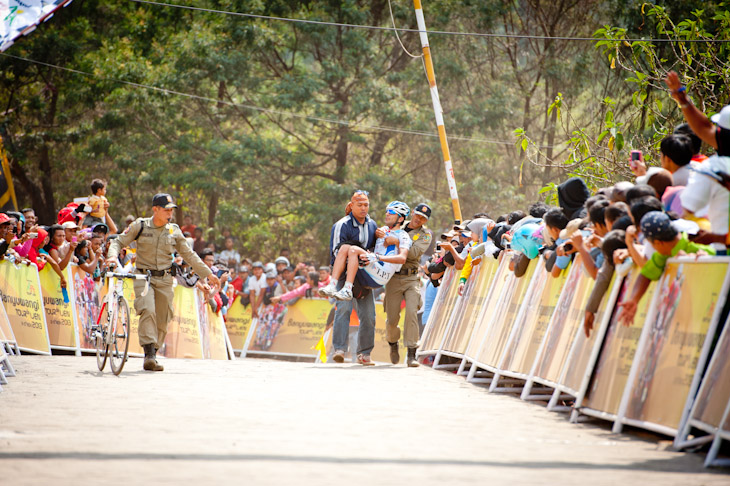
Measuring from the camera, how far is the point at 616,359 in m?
7.97

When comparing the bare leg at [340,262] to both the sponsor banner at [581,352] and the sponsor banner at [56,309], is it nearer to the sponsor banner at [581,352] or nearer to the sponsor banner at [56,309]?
the sponsor banner at [56,309]

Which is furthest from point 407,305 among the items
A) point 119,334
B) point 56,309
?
point 56,309

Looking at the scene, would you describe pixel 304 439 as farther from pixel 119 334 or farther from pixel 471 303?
pixel 471 303

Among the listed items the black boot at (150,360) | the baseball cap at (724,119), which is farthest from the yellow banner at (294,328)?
the baseball cap at (724,119)

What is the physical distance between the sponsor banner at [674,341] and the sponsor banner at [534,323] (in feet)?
8.34

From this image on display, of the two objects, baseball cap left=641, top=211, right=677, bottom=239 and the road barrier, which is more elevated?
baseball cap left=641, top=211, right=677, bottom=239

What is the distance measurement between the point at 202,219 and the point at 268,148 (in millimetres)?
9672

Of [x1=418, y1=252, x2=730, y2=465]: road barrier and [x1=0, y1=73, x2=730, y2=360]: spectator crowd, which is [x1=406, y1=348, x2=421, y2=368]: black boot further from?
[x1=418, y1=252, x2=730, y2=465]: road barrier

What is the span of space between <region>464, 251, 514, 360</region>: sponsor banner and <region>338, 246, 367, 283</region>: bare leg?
1.89m

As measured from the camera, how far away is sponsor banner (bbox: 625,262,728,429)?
6.86 meters

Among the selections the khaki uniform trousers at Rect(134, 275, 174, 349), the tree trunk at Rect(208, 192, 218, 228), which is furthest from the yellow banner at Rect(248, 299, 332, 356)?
the tree trunk at Rect(208, 192, 218, 228)

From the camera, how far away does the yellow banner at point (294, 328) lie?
2294cm

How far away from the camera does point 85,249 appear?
1659 centimetres

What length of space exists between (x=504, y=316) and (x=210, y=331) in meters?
8.77
